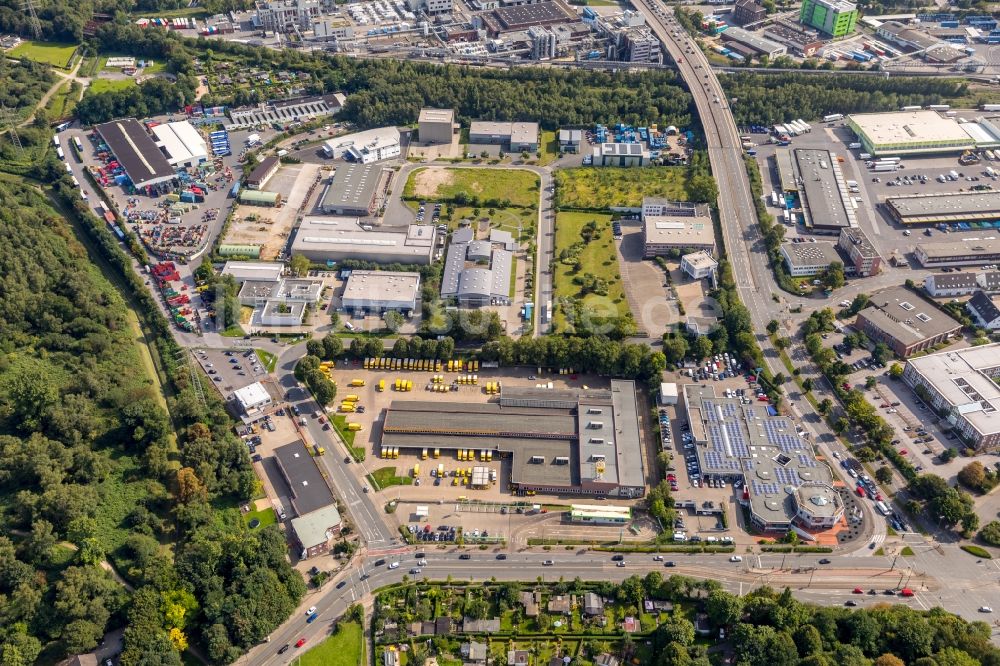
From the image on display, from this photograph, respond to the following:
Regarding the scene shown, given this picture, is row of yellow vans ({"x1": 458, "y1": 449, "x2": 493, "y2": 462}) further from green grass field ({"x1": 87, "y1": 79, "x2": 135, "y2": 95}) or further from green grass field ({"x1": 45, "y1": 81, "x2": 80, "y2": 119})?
green grass field ({"x1": 87, "y1": 79, "x2": 135, "y2": 95})

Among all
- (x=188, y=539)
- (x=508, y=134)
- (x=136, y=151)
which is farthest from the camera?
(x=508, y=134)

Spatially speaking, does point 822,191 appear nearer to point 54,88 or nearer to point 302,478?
point 302,478

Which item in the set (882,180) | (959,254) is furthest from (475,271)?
(882,180)

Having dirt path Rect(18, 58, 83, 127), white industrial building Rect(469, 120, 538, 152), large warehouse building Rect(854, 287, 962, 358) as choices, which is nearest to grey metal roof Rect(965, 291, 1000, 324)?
large warehouse building Rect(854, 287, 962, 358)

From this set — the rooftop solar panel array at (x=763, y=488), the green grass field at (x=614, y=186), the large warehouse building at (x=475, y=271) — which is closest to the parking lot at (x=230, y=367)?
the large warehouse building at (x=475, y=271)

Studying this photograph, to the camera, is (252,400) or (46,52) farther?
(46,52)

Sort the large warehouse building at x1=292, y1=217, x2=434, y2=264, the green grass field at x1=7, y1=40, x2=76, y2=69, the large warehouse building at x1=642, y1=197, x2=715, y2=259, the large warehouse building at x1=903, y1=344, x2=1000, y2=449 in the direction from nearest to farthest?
1. the large warehouse building at x1=903, y1=344, x2=1000, y2=449
2. the large warehouse building at x1=292, y1=217, x2=434, y2=264
3. the large warehouse building at x1=642, y1=197, x2=715, y2=259
4. the green grass field at x1=7, y1=40, x2=76, y2=69
